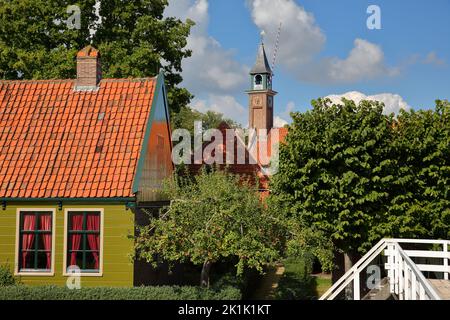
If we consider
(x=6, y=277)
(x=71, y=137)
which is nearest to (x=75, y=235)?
(x=6, y=277)

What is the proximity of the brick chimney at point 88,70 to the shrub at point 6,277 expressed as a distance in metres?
7.06

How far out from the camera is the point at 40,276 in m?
19.0

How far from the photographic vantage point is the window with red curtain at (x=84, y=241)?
18.9m

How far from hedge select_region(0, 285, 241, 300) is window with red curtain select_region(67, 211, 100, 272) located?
142 cm

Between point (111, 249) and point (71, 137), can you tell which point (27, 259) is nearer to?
point (111, 249)

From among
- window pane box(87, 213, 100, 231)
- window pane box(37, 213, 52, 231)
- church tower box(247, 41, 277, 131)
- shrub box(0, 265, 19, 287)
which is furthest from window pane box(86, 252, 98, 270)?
church tower box(247, 41, 277, 131)

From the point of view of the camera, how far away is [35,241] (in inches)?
756

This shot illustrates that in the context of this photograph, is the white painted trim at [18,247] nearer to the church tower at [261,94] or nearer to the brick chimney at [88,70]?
the brick chimney at [88,70]

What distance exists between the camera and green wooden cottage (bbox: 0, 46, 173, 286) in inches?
741

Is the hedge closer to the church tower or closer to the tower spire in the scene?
the church tower

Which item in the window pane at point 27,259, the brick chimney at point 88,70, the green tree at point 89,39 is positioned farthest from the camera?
the green tree at point 89,39

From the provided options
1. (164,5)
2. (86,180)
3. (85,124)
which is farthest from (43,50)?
(86,180)

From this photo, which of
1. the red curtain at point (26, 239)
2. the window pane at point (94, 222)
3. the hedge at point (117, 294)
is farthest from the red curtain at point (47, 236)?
the hedge at point (117, 294)

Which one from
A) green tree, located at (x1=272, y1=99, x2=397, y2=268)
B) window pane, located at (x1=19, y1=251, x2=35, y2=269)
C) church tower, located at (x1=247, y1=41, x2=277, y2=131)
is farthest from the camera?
church tower, located at (x1=247, y1=41, x2=277, y2=131)
